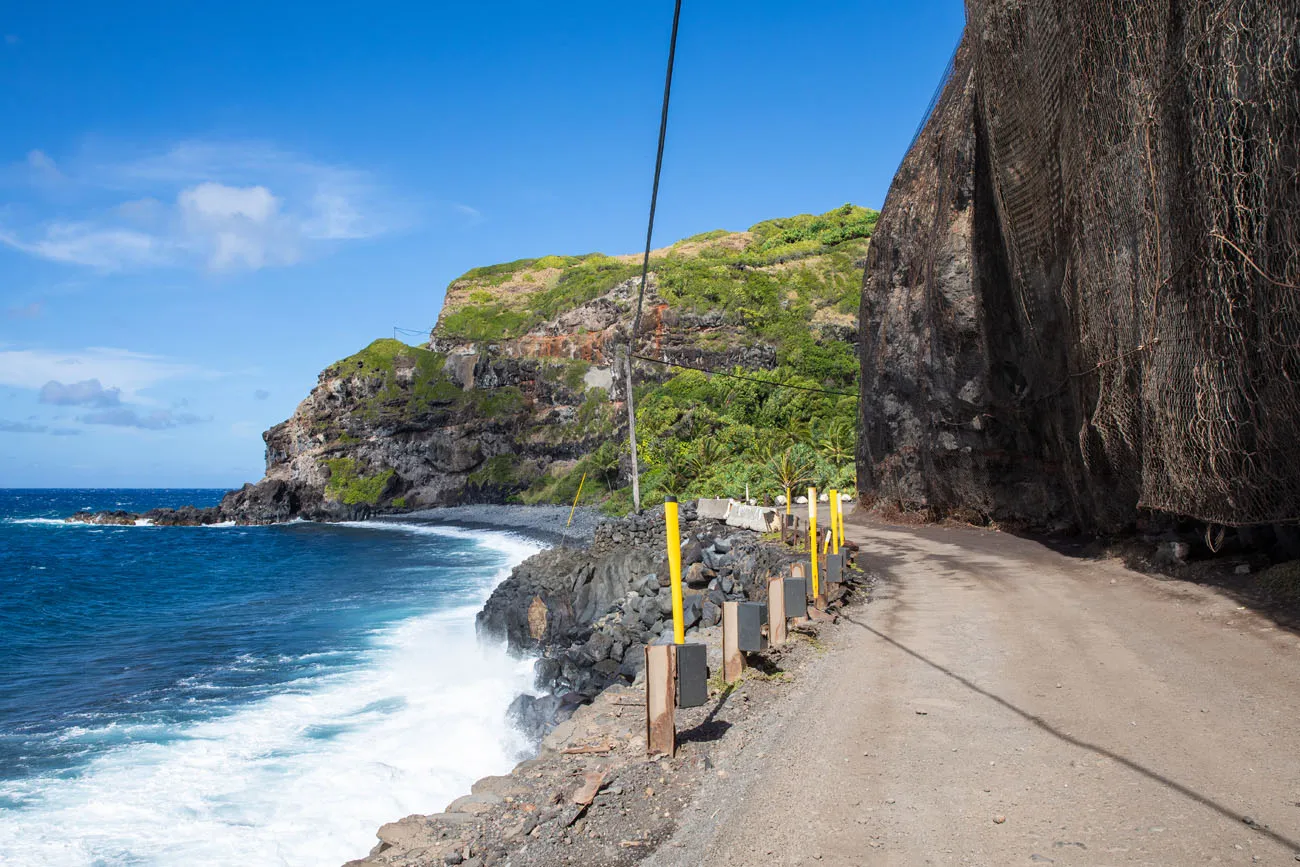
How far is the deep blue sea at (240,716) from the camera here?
11.4m

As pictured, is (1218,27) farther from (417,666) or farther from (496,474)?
(496,474)

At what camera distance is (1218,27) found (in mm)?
8875

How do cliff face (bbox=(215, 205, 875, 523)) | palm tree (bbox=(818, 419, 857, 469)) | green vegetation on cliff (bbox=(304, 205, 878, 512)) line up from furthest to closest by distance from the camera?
1. cliff face (bbox=(215, 205, 875, 523))
2. green vegetation on cliff (bbox=(304, 205, 878, 512))
3. palm tree (bbox=(818, 419, 857, 469))

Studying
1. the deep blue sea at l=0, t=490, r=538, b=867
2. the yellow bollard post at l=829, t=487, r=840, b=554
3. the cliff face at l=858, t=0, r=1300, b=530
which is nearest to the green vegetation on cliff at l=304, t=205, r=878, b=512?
the deep blue sea at l=0, t=490, r=538, b=867

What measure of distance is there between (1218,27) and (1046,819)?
8.57 m

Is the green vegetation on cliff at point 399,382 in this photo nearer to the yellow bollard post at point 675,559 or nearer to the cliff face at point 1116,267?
the cliff face at point 1116,267

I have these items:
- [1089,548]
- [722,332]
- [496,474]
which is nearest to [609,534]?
[1089,548]

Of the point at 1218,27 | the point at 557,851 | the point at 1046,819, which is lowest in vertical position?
the point at 557,851

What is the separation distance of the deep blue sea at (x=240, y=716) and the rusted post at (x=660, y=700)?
5788 mm

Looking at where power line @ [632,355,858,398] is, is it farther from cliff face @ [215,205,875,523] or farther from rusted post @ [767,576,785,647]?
rusted post @ [767,576,785,647]

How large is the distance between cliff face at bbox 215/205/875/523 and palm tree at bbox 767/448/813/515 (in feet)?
102

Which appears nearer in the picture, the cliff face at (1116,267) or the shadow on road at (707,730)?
the shadow on road at (707,730)

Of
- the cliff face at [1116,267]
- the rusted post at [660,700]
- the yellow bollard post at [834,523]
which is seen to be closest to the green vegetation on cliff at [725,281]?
the cliff face at [1116,267]

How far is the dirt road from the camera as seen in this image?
4.76 meters
